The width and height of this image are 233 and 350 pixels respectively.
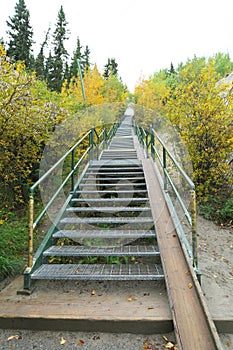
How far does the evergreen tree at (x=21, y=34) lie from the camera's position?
31.1 m

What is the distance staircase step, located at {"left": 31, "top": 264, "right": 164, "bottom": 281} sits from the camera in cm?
258

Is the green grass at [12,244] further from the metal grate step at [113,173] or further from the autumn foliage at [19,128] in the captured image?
the metal grate step at [113,173]

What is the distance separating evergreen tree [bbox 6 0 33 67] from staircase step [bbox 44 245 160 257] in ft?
108

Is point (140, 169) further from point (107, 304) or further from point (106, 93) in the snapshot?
point (106, 93)

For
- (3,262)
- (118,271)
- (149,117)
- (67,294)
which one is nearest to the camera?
(67,294)

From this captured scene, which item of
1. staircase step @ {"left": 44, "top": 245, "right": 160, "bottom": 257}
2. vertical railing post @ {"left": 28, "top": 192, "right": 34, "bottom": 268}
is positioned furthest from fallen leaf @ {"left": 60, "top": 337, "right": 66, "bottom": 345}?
staircase step @ {"left": 44, "top": 245, "right": 160, "bottom": 257}

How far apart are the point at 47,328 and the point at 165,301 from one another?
1.08 meters

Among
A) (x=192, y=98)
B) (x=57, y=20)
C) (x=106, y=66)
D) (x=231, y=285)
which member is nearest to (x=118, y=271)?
(x=231, y=285)

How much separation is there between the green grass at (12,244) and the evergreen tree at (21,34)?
31.1 m

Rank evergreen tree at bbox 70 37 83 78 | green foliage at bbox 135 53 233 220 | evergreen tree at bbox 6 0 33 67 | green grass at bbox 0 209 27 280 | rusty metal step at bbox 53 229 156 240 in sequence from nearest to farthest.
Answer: green grass at bbox 0 209 27 280 < rusty metal step at bbox 53 229 156 240 < green foliage at bbox 135 53 233 220 < evergreen tree at bbox 6 0 33 67 < evergreen tree at bbox 70 37 83 78

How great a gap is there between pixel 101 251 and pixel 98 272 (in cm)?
33

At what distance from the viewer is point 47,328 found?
218 centimetres

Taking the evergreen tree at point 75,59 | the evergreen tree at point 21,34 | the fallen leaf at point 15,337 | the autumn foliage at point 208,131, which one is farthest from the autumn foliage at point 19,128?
the evergreen tree at point 75,59

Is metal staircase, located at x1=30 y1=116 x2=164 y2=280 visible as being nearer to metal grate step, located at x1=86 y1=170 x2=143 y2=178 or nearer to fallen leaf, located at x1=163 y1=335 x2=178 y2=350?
metal grate step, located at x1=86 y1=170 x2=143 y2=178
